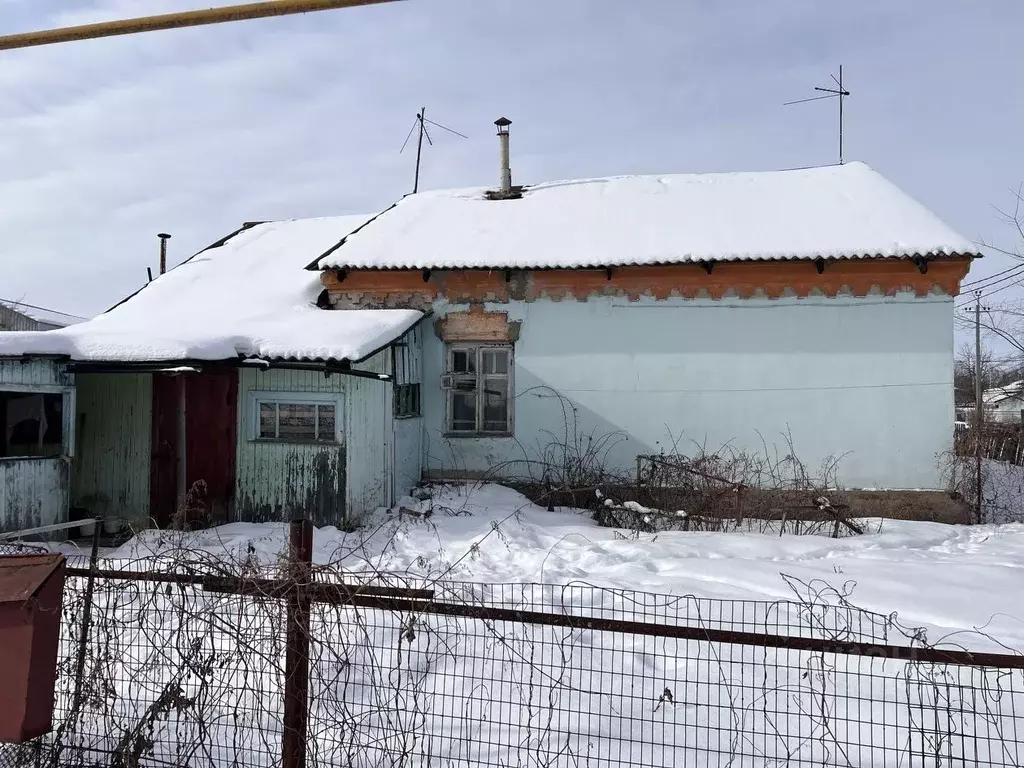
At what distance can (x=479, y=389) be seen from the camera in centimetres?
1210

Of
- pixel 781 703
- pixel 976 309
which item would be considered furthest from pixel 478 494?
pixel 976 309

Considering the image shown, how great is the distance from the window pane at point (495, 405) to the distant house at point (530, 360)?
0.12ft

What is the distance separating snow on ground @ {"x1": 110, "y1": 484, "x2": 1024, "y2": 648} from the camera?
230 inches

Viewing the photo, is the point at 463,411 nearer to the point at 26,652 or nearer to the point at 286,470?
the point at 286,470

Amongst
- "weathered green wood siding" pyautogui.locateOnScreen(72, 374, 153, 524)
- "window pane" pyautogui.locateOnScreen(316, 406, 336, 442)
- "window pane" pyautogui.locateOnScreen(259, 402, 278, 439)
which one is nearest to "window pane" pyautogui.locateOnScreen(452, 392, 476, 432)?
"window pane" pyautogui.locateOnScreen(316, 406, 336, 442)

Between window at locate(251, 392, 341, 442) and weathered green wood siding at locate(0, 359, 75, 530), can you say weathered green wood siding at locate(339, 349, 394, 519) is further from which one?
weathered green wood siding at locate(0, 359, 75, 530)

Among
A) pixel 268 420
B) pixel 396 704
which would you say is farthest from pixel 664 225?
pixel 396 704

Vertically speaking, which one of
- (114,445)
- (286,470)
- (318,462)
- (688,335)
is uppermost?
(688,335)

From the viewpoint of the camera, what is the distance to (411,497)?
1102 centimetres

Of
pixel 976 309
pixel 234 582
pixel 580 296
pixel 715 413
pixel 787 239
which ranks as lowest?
pixel 234 582

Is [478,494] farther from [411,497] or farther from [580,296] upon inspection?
[580,296]

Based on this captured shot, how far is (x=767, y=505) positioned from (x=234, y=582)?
26.4 feet

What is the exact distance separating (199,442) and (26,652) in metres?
7.20

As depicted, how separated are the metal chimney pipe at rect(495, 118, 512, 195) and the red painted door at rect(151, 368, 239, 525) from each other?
294 inches
